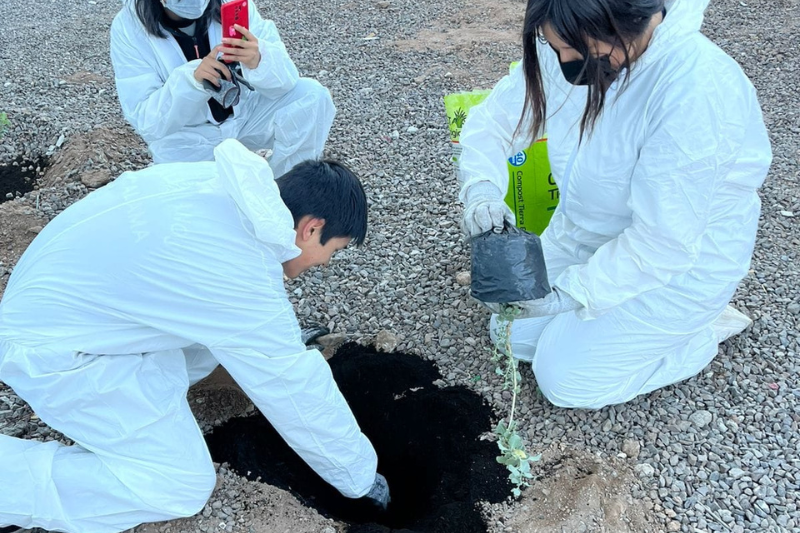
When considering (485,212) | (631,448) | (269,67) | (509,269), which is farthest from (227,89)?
(631,448)

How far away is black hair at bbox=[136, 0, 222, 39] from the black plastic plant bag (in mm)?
1819

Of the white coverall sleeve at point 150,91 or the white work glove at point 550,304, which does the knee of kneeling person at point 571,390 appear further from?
the white coverall sleeve at point 150,91

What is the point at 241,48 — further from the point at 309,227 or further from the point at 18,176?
the point at 18,176

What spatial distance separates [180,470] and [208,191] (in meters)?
0.89

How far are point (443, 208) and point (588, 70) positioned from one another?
73.2 inches

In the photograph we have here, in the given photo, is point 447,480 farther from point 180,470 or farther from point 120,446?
point 120,446

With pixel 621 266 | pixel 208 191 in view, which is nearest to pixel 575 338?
pixel 621 266

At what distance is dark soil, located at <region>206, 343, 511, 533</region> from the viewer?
2297 millimetres

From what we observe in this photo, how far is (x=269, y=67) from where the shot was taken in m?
3.15

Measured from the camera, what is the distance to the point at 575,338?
2.48 metres

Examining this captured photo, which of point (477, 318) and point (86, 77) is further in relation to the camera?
point (86, 77)

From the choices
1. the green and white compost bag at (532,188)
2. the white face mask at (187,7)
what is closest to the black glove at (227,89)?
the white face mask at (187,7)

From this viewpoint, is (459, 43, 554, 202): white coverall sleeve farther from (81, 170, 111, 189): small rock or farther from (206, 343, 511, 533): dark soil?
(81, 170, 111, 189): small rock

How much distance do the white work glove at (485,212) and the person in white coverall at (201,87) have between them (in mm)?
1312
